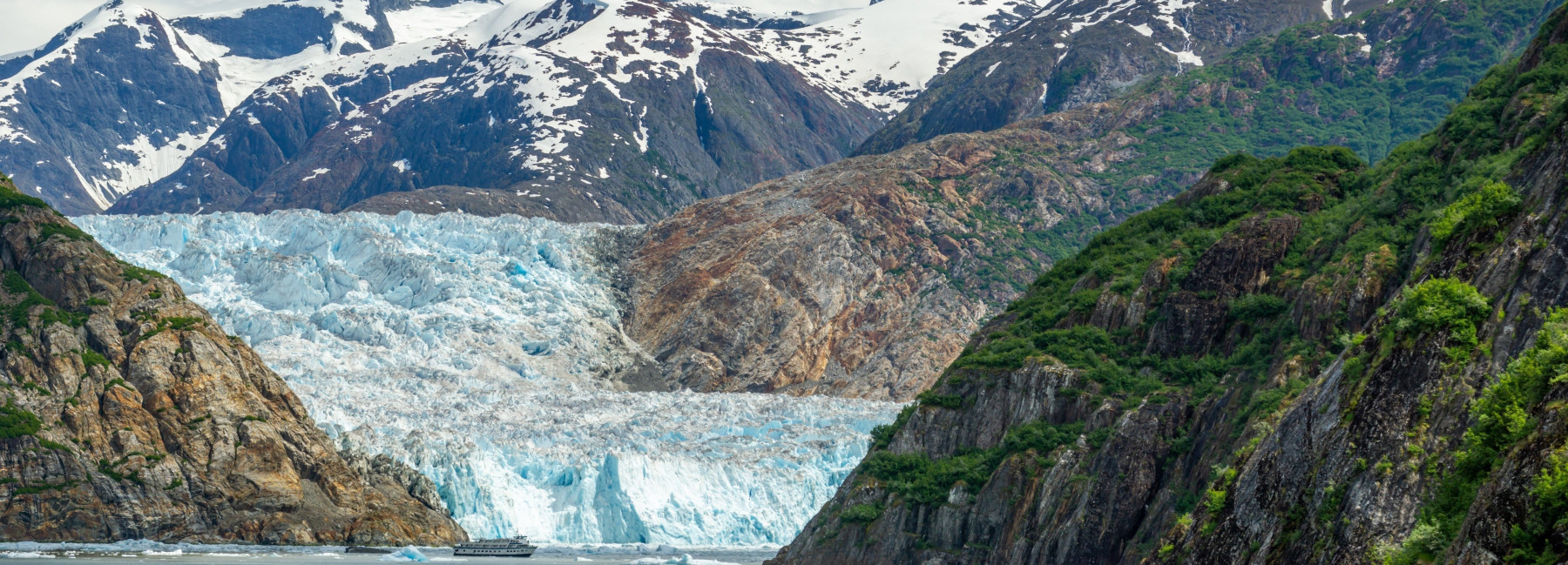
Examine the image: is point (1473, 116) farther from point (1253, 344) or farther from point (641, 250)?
point (641, 250)

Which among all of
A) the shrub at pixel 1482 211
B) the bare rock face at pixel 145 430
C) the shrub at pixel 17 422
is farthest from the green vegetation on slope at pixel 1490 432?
the shrub at pixel 17 422

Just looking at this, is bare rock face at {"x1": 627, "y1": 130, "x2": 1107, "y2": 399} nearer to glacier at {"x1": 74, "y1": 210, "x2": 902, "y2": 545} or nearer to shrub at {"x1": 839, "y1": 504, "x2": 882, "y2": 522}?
glacier at {"x1": 74, "y1": 210, "x2": 902, "y2": 545}

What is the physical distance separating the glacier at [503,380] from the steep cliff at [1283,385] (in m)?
32.5

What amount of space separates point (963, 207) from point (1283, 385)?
398ft

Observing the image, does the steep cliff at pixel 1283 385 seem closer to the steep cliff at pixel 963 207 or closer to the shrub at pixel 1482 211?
the shrub at pixel 1482 211

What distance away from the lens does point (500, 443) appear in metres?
103

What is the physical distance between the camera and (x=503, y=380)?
12862 cm

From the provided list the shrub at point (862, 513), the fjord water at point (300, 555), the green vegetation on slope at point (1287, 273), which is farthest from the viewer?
the fjord water at point (300, 555)

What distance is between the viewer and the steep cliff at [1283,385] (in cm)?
2491

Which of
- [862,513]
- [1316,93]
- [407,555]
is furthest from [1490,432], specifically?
[1316,93]

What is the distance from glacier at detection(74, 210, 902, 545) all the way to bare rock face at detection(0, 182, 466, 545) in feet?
19.6

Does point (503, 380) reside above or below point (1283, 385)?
below

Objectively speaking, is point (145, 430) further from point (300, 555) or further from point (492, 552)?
point (492, 552)

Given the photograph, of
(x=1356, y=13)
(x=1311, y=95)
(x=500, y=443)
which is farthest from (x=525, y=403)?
(x=1356, y=13)
